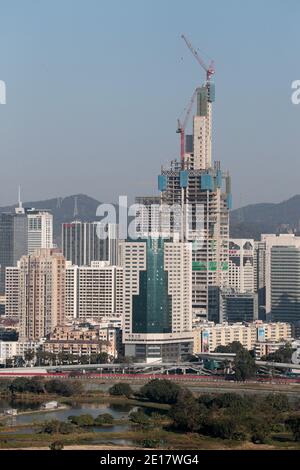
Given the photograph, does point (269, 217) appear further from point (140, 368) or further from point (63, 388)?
point (63, 388)

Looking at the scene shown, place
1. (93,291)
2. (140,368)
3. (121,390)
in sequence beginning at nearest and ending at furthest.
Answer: (121,390) < (140,368) < (93,291)

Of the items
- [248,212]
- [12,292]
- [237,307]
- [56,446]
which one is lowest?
[56,446]

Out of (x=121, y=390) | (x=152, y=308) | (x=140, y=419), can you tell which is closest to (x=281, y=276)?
(x=152, y=308)

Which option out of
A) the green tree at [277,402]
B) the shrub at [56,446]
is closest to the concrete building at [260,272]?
the green tree at [277,402]

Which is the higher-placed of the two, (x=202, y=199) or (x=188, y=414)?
(x=202, y=199)

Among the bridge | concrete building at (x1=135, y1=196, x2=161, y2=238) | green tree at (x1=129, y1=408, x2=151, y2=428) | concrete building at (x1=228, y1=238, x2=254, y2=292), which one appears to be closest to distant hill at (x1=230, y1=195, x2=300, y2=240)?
concrete building at (x1=228, y1=238, x2=254, y2=292)

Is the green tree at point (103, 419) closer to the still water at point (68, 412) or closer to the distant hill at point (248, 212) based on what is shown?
the still water at point (68, 412)

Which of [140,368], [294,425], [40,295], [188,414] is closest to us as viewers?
[294,425]

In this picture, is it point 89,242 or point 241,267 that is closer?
point 241,267
